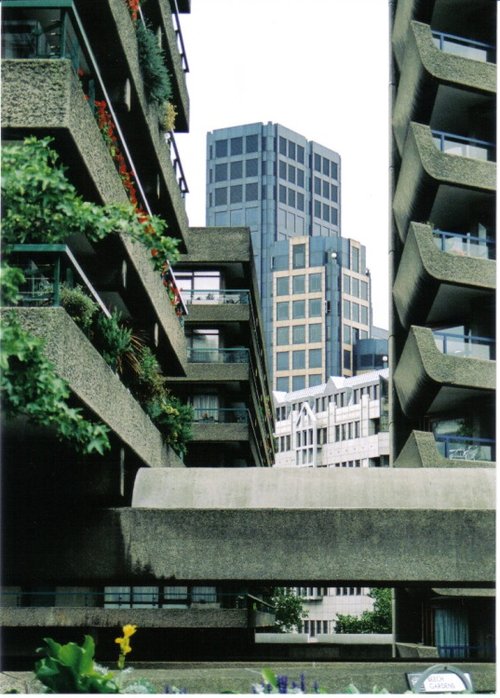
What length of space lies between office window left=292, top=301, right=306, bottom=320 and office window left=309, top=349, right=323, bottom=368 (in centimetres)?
502

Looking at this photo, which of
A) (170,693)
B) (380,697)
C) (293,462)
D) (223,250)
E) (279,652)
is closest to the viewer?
(380,697)

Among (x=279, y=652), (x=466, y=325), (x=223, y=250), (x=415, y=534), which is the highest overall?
(x=223, y=250)

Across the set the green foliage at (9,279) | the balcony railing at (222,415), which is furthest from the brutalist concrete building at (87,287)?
the balcony railing at (222,415)

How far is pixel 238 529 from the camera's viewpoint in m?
21.4

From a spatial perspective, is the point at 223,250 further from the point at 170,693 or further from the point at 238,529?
the point at 170,693

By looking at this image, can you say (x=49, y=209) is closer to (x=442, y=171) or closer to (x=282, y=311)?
(x=442, y=171)

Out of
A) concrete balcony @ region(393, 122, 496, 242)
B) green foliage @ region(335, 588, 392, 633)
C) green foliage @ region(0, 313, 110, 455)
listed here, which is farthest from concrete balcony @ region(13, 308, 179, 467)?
green foliage @ region(335, 588, 392, 633)

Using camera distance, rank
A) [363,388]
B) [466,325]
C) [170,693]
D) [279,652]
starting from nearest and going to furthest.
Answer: [170,693]
[466,325]
[279,652]
[363,388]

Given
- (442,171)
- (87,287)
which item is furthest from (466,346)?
(87,287)

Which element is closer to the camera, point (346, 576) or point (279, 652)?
point (346, 576)

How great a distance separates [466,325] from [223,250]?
22505 mm

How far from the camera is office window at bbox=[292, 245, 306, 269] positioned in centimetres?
17338

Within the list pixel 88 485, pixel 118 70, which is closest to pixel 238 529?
pixel 88 485

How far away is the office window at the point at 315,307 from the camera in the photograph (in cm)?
17138
